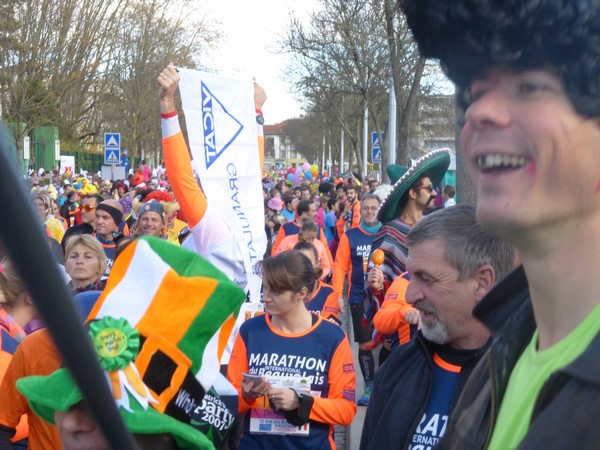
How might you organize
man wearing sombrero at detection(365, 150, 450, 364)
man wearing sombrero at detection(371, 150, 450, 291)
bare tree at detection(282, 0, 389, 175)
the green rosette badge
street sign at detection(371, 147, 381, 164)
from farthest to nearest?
1. street sign at detection(371, 147, 381, 164)
2. bare tree at detection(282, 0, 389, 175)
3. man wearing sombrero at detection(371, 150, 450, 291)
4. man wearing sombrero at detection(365, 150, 450, 364)
5. the green rosette badge

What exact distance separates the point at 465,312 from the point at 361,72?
21200mm

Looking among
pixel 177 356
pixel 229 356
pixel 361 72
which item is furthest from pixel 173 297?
pixel 361 72

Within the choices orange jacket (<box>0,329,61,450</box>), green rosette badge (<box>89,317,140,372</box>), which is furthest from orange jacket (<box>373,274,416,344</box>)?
green rosette badge (<box>89,317,140,372</box>)

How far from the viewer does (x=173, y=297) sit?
2191 mm

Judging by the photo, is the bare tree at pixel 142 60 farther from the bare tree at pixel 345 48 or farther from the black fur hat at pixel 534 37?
the black fur hat at pixel 534 37

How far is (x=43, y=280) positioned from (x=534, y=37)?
3.10ft

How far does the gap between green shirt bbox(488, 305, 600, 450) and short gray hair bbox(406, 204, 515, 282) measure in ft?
4.39

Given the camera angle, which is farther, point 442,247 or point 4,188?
point 442,247

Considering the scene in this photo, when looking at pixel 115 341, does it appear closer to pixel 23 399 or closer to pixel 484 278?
pixel 484 278

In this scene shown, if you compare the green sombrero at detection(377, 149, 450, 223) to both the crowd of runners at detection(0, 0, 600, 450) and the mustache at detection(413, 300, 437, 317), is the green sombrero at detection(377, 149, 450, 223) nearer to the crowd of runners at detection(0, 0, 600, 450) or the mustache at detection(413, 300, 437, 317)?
the crowd of runners at detection(0, 0, 600, 450)

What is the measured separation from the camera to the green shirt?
1289 mm

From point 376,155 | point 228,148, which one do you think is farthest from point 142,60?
point 228,148

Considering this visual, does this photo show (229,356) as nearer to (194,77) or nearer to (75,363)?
(194,77)

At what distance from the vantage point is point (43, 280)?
585mm
